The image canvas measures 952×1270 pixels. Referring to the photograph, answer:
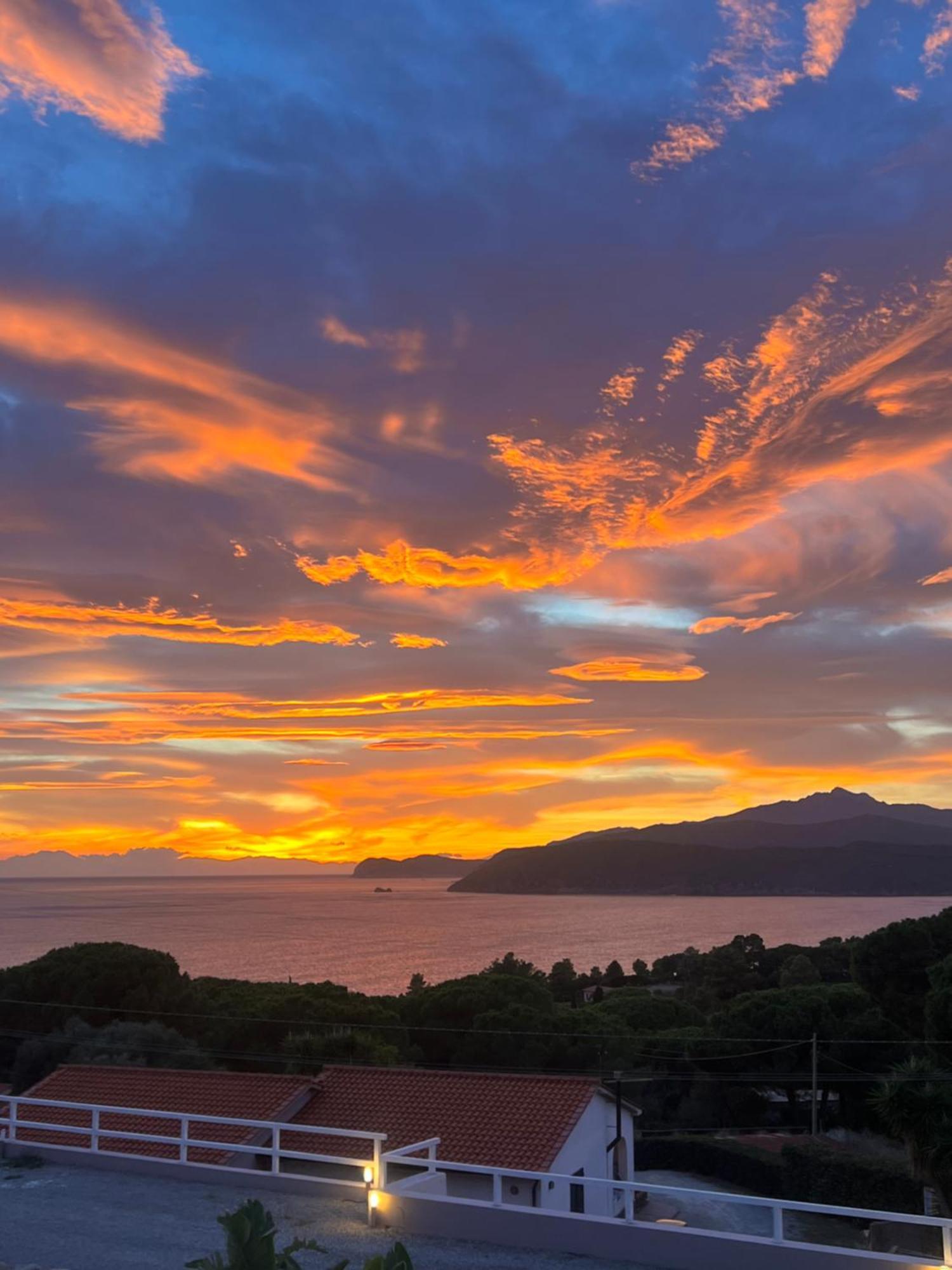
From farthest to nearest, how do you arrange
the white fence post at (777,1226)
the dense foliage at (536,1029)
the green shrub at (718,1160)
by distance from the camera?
the dense foliage at (536,1029)
the green shrub at (718,1160)
the white fence post at (777,1226)

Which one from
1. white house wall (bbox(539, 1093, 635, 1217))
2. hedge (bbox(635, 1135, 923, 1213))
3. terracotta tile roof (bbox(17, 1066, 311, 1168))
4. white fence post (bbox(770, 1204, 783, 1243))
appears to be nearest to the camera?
white fence post (bbox(770, 1204, 783, 1243))

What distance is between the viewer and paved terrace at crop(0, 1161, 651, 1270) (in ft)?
31.3

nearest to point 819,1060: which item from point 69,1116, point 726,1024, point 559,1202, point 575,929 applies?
point 726,1024

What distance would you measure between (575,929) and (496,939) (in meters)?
28.1

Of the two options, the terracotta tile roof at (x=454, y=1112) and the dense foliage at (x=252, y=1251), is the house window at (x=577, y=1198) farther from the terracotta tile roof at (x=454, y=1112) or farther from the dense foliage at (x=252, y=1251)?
the dense foliage at (x=252, y=1251)

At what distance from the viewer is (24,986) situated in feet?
151

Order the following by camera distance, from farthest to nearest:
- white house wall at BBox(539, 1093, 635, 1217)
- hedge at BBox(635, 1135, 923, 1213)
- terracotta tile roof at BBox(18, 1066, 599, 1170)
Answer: hedge at BBox(635, 1135, 923, 1213), terracotta tile roof at BBox(18, 1066, 599, 1170), white house wall at BBox(539, 1093, 635, 1217)

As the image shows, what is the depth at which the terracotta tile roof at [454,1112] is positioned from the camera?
852 inches

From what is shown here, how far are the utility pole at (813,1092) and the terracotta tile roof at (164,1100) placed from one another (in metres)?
20.1

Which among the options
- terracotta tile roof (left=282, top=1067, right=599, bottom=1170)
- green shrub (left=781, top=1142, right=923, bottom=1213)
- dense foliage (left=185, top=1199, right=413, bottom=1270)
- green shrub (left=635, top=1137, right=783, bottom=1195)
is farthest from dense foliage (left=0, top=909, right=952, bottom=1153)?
dense foliage (left=185, top=1199, right=413, bottom=1270)

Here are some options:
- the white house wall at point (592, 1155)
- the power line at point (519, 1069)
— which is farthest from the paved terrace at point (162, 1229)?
the power line at point (519, 1069)

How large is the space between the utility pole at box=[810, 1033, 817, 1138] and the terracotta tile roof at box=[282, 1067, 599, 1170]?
54.8ft

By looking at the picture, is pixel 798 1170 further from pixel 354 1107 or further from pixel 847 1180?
pixel 354 1107

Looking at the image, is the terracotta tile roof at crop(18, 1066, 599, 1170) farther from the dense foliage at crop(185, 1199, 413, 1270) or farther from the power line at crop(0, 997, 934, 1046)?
the dense foliage at crop(185, 1199, 413, 1270)
